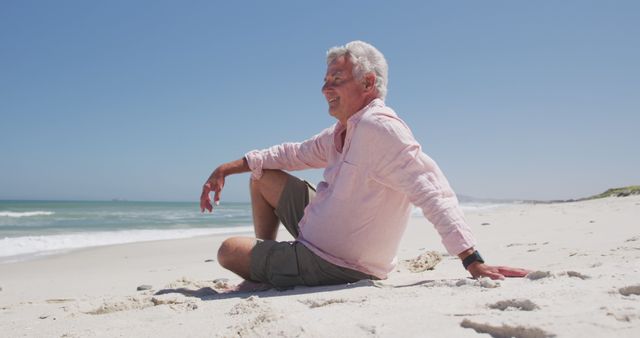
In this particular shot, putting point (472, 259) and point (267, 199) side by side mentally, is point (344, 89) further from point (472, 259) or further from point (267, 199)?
point (472, 259)

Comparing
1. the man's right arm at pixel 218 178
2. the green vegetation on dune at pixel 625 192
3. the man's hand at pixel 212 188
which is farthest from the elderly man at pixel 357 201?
the green vegetation on dune at pixel 625 192

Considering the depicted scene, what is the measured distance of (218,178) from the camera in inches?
143

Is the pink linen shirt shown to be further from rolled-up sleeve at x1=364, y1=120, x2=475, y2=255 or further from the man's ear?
the man's ear

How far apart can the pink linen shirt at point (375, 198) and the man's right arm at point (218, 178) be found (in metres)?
0.79

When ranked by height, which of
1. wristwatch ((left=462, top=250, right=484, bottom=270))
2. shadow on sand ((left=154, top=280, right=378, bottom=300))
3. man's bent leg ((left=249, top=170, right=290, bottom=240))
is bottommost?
shadow on sand ((left=154, top=280, right=378, bottom=300))

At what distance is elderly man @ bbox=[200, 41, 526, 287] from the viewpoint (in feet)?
8.29

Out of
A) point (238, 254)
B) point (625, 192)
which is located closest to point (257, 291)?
point (238, 254)

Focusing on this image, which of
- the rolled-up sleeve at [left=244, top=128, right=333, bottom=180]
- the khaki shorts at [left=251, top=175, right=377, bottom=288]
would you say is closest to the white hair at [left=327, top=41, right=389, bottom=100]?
the rolled-up sleeve at [left=244, top=128, right=333, bottom=180]

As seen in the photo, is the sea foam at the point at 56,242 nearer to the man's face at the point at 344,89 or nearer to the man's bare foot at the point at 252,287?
the man's bare foot at the point at 252,287

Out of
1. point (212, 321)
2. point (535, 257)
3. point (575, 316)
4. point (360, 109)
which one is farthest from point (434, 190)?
point (535, 257)

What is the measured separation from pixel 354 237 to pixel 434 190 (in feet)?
1.85

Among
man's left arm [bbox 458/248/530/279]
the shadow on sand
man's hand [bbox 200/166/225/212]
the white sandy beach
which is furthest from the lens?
man's hand [bbox 200/166/225/212]

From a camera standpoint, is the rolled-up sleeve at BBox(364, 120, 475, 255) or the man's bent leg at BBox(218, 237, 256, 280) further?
the man's bent leg at BBox(218, 237, 256, 280)

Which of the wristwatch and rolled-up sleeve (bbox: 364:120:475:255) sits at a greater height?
rolled-up sleeve (bbox: 364:120:475:255)
